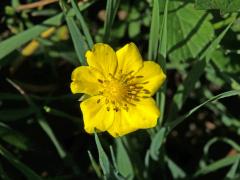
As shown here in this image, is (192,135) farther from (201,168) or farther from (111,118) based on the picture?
(111,118)

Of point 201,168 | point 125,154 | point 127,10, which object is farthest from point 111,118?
point 127,10

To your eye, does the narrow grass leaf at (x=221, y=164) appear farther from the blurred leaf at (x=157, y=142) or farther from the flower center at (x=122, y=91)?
the flower center at (x=122, y=91)

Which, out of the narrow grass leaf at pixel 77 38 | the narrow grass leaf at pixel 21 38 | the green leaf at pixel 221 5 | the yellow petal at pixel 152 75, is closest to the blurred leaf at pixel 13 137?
the narrow grass leaf at pixel 21 38

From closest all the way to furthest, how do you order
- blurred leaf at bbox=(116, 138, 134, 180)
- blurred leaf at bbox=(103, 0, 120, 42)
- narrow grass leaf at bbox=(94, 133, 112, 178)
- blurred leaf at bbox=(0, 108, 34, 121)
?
narrow grass leaf at bbox=(94, 133, 112, 178) → blurred leaf at bbox=(103, 0, 120, 42) → blurred leaf at bbox=(116, 138, 134, 180) → blurred leaf at bbox=(0, 108, 34, 121)

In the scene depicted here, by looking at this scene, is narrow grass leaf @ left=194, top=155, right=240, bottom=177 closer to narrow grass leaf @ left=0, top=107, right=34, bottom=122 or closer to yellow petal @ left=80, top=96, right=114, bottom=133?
yellow petal @ left=80, top=96, right=114, bottom=133

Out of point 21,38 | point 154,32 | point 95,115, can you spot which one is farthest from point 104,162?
point 21,38

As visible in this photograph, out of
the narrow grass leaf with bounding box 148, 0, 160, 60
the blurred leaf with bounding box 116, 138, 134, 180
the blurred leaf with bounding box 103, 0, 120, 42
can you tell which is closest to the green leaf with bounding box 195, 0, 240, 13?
the narrow grass leaf with bounding box 148, 0, 160, 60

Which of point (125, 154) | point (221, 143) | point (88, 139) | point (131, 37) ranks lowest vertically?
point (221, 143)
